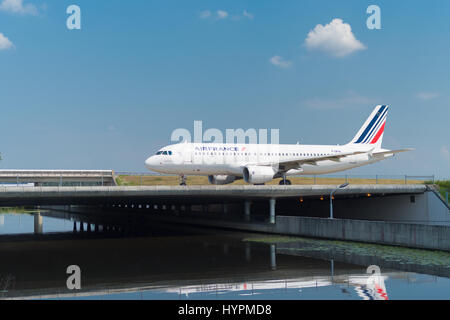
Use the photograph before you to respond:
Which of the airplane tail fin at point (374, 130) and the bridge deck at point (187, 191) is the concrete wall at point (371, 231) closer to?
the bridge deck at point (187, 191)

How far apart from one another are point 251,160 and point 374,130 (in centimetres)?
2348

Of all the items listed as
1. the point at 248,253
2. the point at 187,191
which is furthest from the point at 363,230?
the point at 187,191

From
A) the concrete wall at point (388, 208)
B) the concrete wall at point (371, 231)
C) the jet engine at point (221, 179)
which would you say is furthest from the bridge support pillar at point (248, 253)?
the concrete wall at point (388, 208)

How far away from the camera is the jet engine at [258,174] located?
186 ft

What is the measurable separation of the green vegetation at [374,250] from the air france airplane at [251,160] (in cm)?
1033

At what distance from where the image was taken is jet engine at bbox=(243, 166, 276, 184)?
56750 millimetres

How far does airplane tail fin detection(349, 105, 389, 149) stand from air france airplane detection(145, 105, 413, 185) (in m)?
4.29

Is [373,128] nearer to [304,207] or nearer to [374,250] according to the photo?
[304,207]

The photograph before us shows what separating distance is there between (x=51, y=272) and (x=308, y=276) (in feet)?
51.1

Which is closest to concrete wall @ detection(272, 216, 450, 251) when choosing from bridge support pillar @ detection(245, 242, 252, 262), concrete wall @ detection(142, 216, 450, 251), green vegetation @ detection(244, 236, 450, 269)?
concrete wall @ detection(142, 216, 450, 251)

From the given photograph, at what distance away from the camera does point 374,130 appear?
75000 millimetres

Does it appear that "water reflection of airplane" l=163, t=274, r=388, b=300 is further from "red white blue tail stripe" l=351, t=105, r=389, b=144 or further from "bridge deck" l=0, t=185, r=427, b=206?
"red white blue tail stripe" l=351, t=105, r=389, b=144
